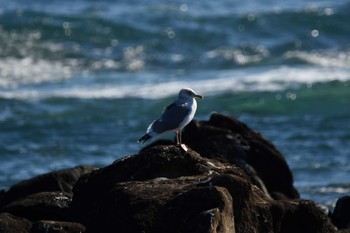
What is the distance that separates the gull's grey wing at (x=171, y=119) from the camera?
8.84m

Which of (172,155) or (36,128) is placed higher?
(172,155)

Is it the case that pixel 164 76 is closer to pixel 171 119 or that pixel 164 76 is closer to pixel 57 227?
pixel 171 119

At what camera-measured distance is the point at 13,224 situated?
8.17 meters

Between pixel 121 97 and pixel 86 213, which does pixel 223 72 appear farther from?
pixel 86 213

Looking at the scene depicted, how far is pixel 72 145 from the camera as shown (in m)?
16.8

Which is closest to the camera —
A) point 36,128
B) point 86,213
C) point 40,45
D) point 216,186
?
point 216,186

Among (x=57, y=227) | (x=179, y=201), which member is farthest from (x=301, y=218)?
(x=57, y=227)

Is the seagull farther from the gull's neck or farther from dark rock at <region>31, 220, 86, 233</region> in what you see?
dark rock at <region>31, 220, 86, 233</region>

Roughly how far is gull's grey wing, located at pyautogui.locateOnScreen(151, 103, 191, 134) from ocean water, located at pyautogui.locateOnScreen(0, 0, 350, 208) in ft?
13.4

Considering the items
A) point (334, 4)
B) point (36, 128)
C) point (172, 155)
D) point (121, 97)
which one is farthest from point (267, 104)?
point (172, 155)

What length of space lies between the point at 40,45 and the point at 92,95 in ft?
15.9

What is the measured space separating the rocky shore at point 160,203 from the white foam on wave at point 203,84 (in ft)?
33.7

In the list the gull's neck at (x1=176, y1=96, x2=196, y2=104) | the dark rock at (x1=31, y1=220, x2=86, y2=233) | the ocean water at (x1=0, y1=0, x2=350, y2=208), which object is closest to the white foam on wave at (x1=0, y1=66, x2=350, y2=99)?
the ocean water at (x1=0, y1=0, x2=350, y2=208)

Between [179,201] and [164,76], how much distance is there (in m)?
14.4
